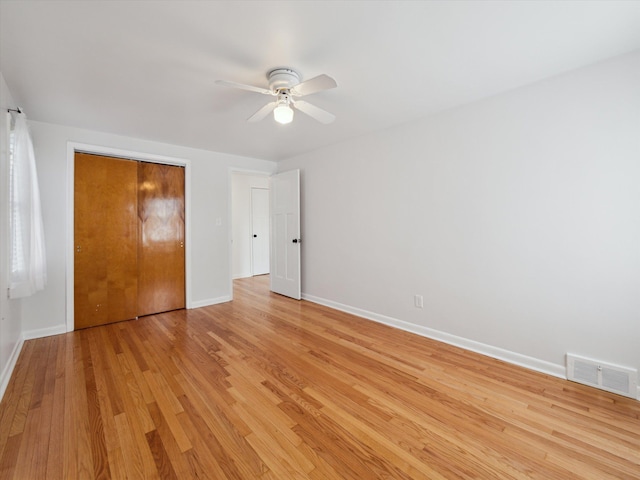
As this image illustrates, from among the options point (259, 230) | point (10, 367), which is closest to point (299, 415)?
point (10, 367)

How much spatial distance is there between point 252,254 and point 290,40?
5.23 meters

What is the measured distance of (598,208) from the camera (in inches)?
79.4

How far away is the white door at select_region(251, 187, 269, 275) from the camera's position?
255 inches

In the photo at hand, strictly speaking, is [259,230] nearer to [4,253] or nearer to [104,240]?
[104,240]

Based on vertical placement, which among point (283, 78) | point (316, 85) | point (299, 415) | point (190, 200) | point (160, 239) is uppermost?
point (283, 78)

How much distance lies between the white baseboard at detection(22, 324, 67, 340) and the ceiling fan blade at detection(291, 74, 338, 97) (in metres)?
3.61

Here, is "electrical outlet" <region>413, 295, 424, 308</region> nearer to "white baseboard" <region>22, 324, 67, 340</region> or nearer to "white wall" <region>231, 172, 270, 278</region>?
"white baseboard" <region>22, 324, 67, 340</region>

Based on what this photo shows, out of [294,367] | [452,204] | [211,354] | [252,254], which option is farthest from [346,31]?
[252,254]

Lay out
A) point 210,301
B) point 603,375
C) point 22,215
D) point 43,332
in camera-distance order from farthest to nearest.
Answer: point 210,301, point 43,332, point 22,215, point 603,375

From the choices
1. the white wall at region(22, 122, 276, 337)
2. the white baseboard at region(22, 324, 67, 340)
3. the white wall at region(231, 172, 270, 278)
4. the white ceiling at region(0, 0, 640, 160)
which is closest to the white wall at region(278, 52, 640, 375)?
the white ceiling at region(0, 0, 640, 160)

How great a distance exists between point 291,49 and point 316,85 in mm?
266

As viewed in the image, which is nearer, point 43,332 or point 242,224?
point 43,332

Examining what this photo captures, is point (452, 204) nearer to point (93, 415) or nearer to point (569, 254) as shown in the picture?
point (569, 254)

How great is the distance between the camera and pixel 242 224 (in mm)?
6301
